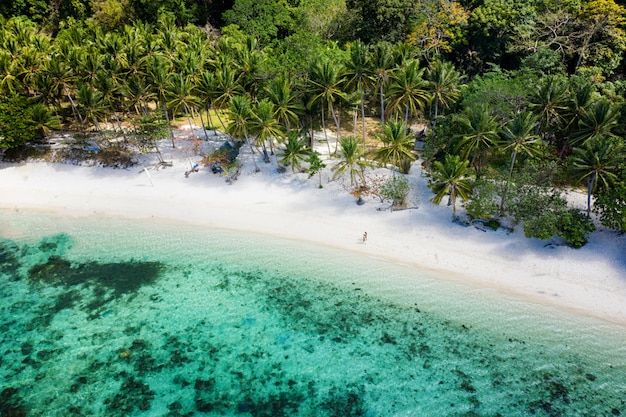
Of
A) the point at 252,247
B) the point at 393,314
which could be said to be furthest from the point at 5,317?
the point at 393,314

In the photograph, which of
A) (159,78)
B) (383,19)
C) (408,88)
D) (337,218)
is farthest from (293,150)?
(383,19)

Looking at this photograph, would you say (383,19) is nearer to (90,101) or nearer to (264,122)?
(264,122)

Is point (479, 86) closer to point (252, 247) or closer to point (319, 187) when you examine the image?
point (319, 187)

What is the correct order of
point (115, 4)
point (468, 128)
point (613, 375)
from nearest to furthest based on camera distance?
point (613, 375)
point (468, 128)
point (115, 4)

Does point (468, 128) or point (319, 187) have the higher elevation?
point (468, 128)

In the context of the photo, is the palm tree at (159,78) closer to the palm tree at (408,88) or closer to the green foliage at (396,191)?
the palm tree at (408,88)

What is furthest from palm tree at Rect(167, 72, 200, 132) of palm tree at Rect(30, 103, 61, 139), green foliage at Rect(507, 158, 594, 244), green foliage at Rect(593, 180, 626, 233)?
green foliage at Rect(593, 180, 626, 233)
